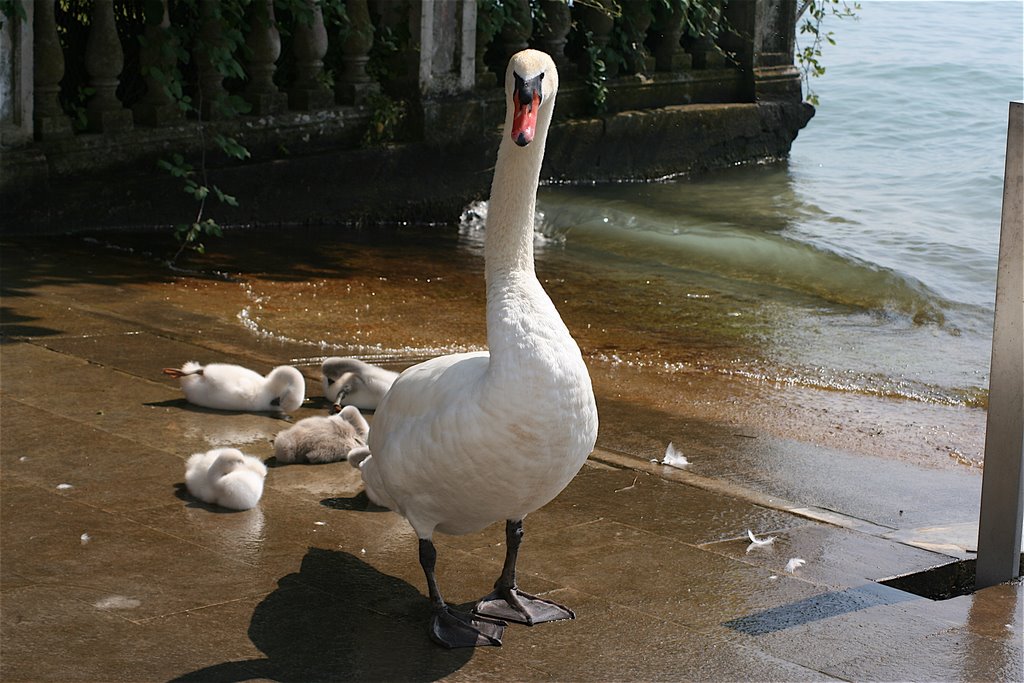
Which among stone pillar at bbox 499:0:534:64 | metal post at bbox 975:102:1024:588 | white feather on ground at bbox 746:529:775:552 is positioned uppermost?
stone pillar at bbox 499:0:534:64

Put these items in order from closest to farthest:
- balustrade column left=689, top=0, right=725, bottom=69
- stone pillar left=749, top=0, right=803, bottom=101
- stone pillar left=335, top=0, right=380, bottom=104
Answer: stone pillar left=335, top=0, right=380, bottom=104, balustrade column left=689, top=0, right=725, bottom=69, stone pillar left=749, top=0, right=803, bottom=101

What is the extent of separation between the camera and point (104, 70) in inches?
427

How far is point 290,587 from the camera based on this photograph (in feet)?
14.5

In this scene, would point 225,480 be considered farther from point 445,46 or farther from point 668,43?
point 668,43

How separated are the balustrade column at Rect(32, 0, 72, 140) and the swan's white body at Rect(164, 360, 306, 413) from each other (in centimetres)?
481

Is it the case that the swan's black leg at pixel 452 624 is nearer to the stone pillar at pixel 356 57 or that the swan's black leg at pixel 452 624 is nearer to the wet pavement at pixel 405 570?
the wet pavement at pixel 405 570

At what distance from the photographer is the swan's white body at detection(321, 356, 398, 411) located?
6590 millimetres

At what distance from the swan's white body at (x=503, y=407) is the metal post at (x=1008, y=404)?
1610 millimetres

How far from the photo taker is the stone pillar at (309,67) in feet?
40.1

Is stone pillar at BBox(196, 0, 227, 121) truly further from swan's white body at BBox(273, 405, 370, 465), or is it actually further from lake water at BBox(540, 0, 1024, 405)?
swan's white body at BBox(273, 405, 370, 465)

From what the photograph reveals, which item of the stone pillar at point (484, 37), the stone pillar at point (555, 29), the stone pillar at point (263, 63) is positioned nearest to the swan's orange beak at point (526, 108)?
the stone pillar at point (263, 63)

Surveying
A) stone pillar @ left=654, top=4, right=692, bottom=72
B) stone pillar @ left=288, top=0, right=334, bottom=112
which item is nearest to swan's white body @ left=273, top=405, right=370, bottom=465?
stone pillar @ left=288, top=0, right=334, bottom=112

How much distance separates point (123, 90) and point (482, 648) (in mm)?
9162

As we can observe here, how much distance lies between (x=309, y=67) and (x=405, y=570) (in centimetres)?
856
